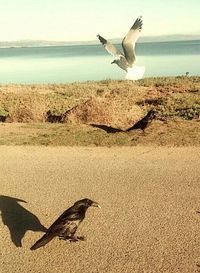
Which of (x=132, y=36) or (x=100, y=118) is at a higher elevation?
(x=132, y=36)

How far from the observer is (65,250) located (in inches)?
348

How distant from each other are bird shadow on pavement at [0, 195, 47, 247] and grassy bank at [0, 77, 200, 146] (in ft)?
19.0

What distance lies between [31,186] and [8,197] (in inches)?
36.3

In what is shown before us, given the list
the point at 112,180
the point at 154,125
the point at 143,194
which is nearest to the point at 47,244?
the point at 143,194

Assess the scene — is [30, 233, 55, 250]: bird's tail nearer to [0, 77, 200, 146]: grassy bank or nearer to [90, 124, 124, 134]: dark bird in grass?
[0, 77, 200, 146]: grassy bank

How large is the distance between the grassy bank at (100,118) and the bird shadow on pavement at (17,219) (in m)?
5.79

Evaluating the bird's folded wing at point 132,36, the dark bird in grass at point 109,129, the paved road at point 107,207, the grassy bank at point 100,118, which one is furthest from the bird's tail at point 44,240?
the bird's folded wing at point 132,36

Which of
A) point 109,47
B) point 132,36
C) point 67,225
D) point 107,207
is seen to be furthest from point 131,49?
point 67,225

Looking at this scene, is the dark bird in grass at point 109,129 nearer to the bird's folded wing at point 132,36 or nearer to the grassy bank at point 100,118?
the grassy bank at point 100,118

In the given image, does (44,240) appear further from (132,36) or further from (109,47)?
(132,36)

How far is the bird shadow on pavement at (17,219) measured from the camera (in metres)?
9.67

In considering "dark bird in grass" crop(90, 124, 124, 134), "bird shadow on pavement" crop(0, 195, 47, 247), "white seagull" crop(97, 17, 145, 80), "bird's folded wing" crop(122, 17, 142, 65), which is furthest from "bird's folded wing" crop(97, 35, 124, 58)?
"bird shadow on pavement" crop(0, 195, 47, 247)

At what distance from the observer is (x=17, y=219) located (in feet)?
34.1

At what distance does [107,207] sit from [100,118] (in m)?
10.7
